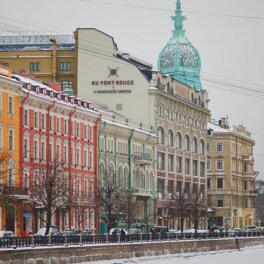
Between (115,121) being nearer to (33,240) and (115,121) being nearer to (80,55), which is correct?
(80,55)

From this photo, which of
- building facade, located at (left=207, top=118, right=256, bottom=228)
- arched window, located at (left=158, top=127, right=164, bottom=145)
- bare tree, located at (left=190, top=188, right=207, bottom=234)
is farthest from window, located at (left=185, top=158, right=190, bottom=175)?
building facade, located at (left=207, top=118, right=256, bottom=228)

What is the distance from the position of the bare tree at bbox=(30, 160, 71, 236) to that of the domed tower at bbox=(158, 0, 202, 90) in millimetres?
50215

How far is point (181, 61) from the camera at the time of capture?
12750 cm

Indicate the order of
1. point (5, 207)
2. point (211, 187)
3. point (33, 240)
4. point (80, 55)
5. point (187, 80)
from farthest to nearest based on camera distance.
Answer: point (211, 187) → point (187, 80) → point (80, 55) → point (5, 207) → point (33, 240)

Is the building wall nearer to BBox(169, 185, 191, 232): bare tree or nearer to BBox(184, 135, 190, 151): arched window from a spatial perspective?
BBox(169, 185, 191, 232): bare tree

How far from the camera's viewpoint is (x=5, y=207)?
6894 cm

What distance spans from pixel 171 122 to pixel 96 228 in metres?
25.2

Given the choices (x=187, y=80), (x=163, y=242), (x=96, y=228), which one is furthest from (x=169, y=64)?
(x=163, y=242)

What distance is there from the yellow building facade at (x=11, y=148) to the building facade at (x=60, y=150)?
33.4 inches

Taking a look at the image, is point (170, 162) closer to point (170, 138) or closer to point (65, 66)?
point (170, 138)

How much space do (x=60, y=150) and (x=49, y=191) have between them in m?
12.7

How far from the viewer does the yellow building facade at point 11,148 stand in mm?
72125

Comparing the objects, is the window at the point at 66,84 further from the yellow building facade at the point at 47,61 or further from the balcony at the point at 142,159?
the balcony at the point at 142,159

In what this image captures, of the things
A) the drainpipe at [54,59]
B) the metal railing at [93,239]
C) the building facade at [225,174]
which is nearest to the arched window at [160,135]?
the drainpipe at [54,59]
